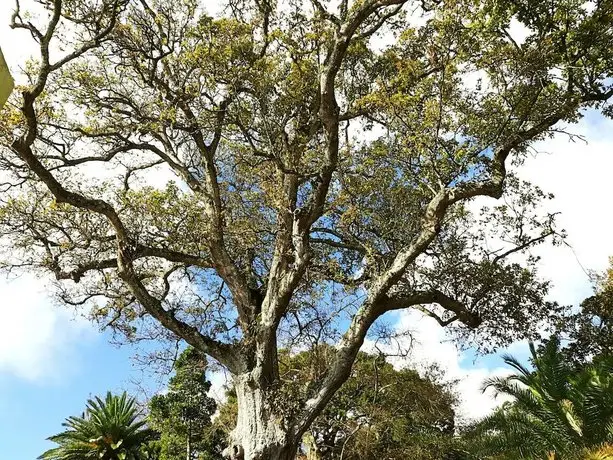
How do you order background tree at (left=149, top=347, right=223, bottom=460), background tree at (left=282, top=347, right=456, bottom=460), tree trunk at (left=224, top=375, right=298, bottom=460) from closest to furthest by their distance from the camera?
1. tree trunk at (left=224, top=375, right=298, bottom=460)
2. background tree at (left=282, top=347, right=456, bottom=460)
3. background tree at (left=149, top=347, right=223, bottom=460)

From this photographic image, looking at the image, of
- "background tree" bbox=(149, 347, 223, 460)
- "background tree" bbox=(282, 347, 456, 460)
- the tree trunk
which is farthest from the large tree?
"background tree" bbox=(149, 347, 223, 460)

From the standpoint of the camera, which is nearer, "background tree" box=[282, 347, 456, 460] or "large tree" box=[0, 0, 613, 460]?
"large tree" box=[0, 0, 613, 460]

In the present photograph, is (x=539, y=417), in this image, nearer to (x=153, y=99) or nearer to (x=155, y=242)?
(x=155, y=242)

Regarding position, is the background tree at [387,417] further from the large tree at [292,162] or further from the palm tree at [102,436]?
the palm tree at [102,436]

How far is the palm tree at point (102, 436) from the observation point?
2622 centimetres

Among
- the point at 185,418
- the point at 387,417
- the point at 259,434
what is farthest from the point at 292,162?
the point at 185,418

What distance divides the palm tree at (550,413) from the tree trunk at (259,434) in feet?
16.3

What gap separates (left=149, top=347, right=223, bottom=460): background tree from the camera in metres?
23.8

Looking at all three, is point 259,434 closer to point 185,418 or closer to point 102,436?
point 185,418

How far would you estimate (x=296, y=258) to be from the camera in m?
9.35

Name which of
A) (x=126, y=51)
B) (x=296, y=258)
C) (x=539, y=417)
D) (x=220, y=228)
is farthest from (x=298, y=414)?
(x=126, y=51)

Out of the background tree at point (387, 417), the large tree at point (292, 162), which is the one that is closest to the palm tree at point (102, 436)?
the background tree at point (387, 417)

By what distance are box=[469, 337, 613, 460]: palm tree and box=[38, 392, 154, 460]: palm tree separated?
1849cm

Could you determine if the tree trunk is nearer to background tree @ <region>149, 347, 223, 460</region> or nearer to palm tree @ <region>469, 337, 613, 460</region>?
palm tree @ <region>469, 337, 613, 460</region>
